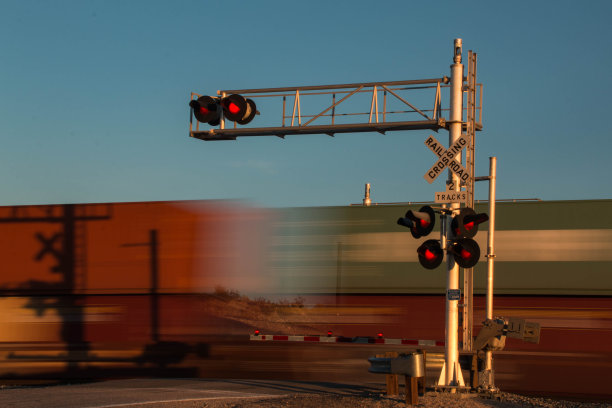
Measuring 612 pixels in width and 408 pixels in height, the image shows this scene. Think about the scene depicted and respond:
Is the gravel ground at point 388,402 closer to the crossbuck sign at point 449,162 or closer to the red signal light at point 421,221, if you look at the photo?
the red signal light at point 421,221

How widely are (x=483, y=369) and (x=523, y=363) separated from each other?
3201 mm

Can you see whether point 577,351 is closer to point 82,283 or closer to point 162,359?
point 162,359

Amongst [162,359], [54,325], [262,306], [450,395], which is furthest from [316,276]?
[54,325]

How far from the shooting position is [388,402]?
11477 mm

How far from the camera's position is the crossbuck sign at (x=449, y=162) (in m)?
12.4

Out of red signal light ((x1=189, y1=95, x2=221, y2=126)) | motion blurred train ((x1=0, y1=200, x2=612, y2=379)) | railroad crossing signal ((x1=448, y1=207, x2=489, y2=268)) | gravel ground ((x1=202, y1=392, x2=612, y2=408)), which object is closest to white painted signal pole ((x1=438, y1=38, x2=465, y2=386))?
gravel ground ((x1=202, y1=392, x2=612, y2=408))

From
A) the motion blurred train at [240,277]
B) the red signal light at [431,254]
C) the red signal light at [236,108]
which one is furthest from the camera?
the motion blurred train at [240,277]

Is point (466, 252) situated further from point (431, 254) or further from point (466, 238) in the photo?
point (431, 254)

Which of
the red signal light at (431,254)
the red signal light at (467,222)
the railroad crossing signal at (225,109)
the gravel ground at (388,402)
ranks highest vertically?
Answer: the railroad crossing signal at (225,109)

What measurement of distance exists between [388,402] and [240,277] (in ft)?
19.9

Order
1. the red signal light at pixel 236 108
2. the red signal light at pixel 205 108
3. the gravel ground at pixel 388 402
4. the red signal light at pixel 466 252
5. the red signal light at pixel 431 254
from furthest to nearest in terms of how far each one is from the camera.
Result: 1. the red signal light at pixel 205 108
2. the red signal light at pixel 236 108
3. the red signal light at pixel 431 254
4. the red signal light at pixel 466 252
5. the gravel ground at pixel 388 402

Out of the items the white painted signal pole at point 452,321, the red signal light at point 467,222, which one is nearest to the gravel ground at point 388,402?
the white painted signal pole at point 452,321

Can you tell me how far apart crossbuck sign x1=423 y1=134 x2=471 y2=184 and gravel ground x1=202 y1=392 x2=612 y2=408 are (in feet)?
11.7

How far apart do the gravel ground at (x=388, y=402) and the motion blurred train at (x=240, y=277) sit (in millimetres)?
3461
